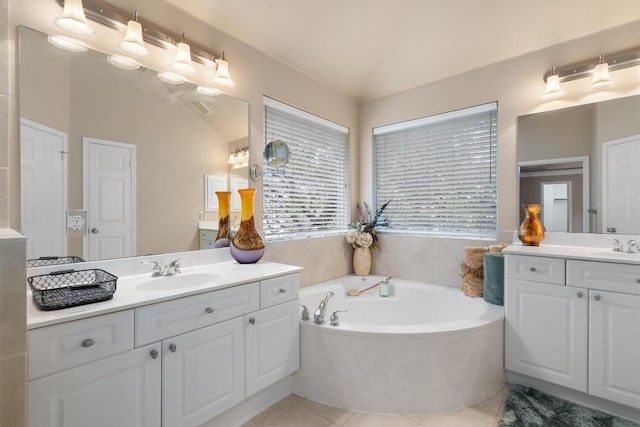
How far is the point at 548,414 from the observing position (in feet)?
5.91

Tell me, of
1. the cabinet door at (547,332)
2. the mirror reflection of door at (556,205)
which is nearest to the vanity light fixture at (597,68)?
the mirror reflection of door at (556,205)

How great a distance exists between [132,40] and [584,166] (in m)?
3.07

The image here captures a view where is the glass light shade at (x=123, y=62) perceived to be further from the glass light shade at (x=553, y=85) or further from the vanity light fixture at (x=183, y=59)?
the glass light shade at (x=553, y=85)

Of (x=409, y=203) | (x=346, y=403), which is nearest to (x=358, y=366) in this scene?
(x=346, y=403)

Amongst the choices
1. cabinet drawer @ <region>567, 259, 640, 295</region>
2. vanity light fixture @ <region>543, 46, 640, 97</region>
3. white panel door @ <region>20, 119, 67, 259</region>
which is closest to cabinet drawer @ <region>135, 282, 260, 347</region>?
white panel door @ <region>20, 119, 67, 259</region>

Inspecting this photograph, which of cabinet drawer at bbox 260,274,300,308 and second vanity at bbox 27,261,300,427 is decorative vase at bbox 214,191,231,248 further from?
cabinet drawer at bbox 260,274,300,308

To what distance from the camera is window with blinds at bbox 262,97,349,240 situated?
2566mm

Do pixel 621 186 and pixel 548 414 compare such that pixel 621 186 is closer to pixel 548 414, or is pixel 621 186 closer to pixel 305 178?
pixel 548 414

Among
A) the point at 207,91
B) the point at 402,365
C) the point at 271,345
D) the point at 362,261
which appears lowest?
the point at 402,365

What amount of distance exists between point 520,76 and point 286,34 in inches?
75.6

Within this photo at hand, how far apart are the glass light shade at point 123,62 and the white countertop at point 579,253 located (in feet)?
8.65

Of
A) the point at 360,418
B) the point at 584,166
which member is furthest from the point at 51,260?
the point at 584,166

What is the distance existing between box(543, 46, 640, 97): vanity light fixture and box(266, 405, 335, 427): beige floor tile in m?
2.78

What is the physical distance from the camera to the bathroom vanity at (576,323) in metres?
1.72
